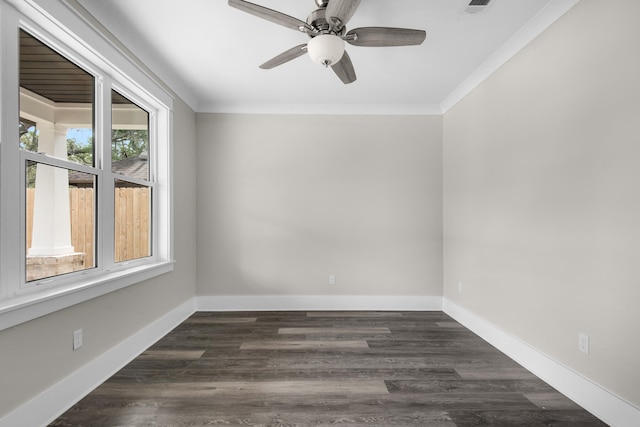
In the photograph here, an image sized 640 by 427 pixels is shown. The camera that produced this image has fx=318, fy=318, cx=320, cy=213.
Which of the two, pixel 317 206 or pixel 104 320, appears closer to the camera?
pixel 104 320

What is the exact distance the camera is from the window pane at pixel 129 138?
253 cm

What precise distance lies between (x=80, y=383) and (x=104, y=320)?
1.31 feet

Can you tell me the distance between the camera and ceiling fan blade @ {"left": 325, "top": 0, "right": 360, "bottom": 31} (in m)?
1.62

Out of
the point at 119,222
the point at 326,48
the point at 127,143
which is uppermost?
the point at 326,48

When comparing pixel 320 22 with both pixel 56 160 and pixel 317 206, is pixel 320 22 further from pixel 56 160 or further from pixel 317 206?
pixel 317 206

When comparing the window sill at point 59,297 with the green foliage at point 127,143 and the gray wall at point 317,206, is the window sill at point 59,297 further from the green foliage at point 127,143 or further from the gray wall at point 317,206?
the gray wall at point 317,206

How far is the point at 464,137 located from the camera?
347 cm

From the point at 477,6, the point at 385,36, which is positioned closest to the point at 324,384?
the point at 385,36

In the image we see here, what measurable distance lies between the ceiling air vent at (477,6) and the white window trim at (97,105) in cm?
250

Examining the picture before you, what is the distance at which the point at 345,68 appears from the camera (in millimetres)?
2393

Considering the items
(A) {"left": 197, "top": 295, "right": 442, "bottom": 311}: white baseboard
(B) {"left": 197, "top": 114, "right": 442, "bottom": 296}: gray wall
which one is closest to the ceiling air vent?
(B) {"left": 197, "top": 114, "right": 442, "bottom": 296}: gray wall

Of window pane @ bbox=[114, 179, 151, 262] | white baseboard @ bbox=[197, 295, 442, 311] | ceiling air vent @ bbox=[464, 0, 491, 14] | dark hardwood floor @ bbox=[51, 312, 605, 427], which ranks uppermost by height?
ceiling air vent @ bbox=[464, 0, 491, 14]

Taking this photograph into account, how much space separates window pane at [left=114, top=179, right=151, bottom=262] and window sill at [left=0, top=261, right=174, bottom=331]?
221 millimetres

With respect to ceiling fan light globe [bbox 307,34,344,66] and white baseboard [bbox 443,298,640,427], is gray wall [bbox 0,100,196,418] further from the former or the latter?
white baseboard [bbox 443,298,640,427]
